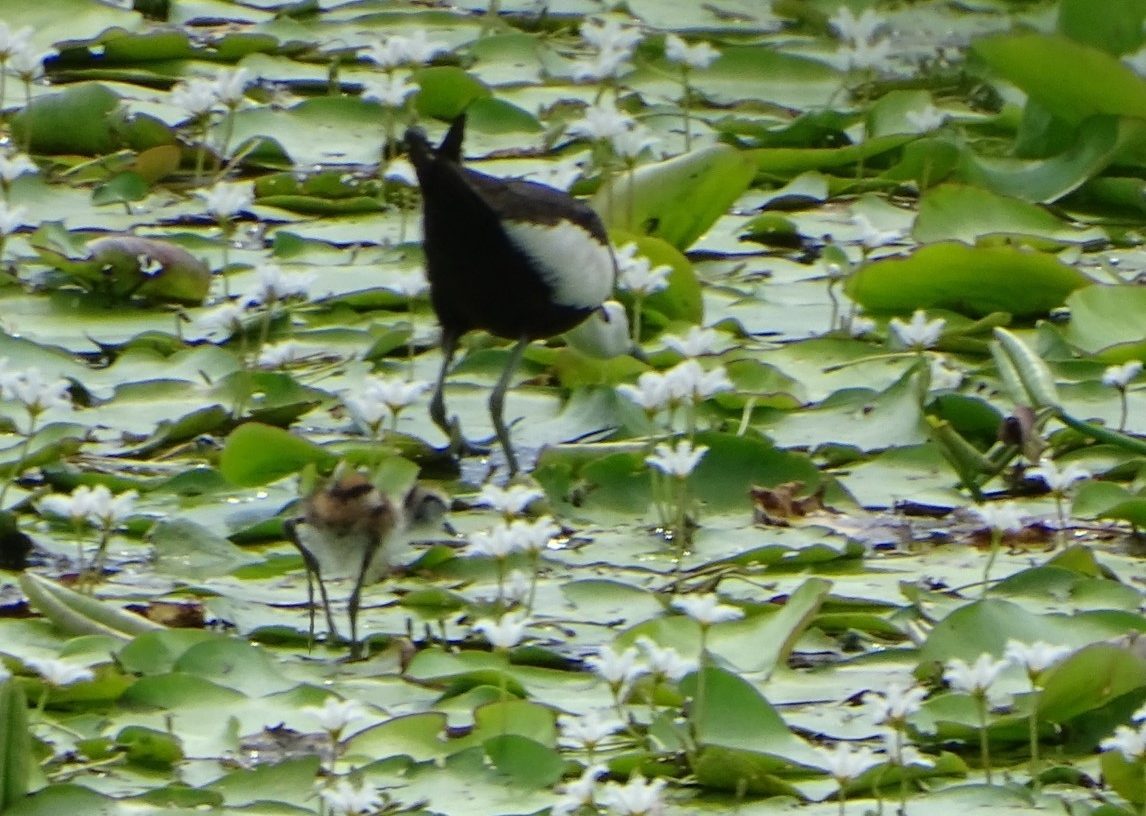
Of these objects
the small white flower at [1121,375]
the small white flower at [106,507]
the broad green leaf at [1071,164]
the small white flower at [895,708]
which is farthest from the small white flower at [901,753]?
the broad green leaf at [1071,164]

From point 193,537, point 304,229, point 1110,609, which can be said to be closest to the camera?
point 1110,609

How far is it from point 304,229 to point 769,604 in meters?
1.97

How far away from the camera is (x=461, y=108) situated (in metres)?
5.52

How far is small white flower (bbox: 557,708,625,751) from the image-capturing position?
243 cm

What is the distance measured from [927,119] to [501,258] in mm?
1466

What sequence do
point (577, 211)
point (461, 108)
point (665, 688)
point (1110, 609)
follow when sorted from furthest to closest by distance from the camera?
point (461, 108) → point (577, 211) → point (1110, 609) → point (665, 688)

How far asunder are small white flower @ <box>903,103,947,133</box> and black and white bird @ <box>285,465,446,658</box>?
2.24 metres

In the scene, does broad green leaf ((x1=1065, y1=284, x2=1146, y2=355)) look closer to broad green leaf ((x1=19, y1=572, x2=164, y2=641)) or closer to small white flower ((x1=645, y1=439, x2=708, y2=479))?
small white flower ((x1=645, y1=439, x2=708, y2=479))

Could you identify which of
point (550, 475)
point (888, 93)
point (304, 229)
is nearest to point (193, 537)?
point (550, 475)

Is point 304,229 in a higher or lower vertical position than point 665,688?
lower

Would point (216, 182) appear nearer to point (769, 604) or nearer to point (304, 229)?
point (304, 229)

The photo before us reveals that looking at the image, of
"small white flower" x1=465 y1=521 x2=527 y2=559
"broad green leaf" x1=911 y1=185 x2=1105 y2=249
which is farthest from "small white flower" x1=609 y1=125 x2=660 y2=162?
"small white flower" x1=465 y1=521 x2=527 y2=559

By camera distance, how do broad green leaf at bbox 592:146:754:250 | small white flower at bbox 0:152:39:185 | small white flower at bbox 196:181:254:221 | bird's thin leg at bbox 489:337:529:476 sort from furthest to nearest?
broad green leaf at bbox 592:146:754:250 < small white flower at bbox 0:152:39:185 < small white flower at bbox 196:181:254:221 < bird's thin leg at bbox 489:337:529:476

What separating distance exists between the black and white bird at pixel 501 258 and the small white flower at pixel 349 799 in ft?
4.48
